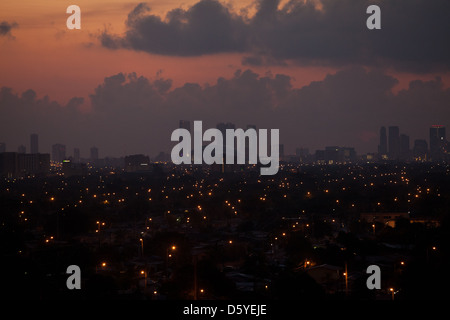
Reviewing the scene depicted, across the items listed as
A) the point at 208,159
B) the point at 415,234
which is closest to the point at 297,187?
the point at 415,234

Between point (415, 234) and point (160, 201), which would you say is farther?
point (160, 201)

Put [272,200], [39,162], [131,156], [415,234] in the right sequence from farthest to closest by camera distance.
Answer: [131,156] < [39,162] < [272,200] < [415,234]

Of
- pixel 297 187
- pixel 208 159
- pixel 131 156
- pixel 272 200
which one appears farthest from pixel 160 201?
pixel 131 156

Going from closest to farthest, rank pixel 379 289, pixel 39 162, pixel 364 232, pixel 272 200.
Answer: pixel 379 289
pixel 364 232
pixel 272 200
pixel 39 162

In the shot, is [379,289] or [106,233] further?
[106,233]
